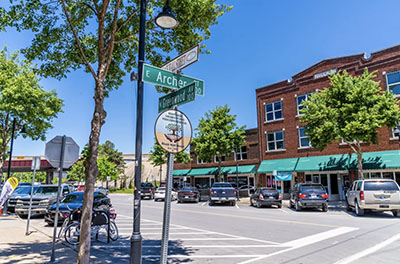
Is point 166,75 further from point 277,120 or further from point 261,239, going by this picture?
point 277,120

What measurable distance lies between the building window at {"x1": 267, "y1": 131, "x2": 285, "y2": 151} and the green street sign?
87.8ft

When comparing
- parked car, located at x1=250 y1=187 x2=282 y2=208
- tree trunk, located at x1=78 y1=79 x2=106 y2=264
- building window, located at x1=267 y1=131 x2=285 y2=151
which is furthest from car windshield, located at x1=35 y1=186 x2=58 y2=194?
building window, located at x1=267 y1=131 x2=285 y2=151

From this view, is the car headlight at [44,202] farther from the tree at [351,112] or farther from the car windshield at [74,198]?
the tree at [351,112]

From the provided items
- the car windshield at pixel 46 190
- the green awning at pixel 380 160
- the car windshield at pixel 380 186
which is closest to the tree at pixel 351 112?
the green awning at pixel 380 160

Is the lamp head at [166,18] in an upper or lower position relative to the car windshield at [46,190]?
upper

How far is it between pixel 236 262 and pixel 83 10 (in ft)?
26.2

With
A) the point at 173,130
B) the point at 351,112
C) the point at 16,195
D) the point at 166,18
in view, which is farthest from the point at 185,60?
the point at 16,195

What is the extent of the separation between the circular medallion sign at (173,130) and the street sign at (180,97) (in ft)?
0.73

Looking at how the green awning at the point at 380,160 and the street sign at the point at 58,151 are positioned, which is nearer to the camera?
the street sign at the point at 58,151

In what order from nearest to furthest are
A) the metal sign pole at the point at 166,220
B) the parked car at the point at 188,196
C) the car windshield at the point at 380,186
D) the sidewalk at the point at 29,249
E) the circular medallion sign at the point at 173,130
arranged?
the metal sign pole at the point at 166,220
the circular medallion sign at the point at 173,130
the sidewalk at the point at 29,249
the car windshield at the point at 380,186
the parked car at the point at 188,196

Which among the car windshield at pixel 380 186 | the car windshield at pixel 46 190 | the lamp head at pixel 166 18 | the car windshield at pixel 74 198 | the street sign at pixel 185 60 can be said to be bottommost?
the car windshield at pixel 74 198

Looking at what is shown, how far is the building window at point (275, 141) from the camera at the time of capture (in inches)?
1203

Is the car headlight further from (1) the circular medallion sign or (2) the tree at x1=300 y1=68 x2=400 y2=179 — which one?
(2) the tree at x1=300 y1=68 x2=400 y2=179

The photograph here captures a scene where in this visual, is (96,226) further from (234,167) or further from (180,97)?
(234,167)
